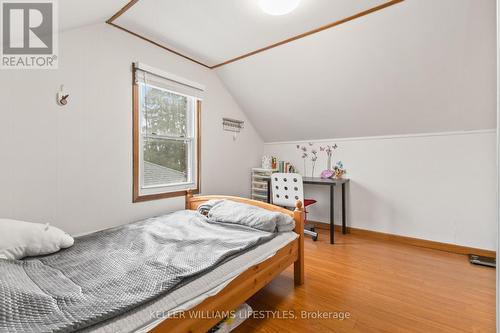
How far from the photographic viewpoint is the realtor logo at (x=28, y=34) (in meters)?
1.38

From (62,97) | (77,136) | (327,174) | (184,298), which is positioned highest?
(62,97)

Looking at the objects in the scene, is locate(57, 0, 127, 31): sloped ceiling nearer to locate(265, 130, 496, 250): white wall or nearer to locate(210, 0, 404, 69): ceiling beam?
locate(210, 0, 404, 69): ceiling beam

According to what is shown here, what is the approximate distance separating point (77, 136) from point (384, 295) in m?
2.76

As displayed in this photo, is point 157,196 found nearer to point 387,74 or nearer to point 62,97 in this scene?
point 62,97

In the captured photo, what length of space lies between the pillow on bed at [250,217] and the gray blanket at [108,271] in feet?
0.21

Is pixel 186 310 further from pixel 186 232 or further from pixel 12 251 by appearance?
pixel 12 251

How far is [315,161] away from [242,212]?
2.08m

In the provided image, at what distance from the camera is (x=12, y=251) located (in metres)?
1.27

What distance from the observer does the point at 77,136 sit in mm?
1934

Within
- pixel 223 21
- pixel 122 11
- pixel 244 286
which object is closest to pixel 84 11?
pixel 122 11

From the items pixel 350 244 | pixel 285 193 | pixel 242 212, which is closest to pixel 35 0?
pixel 242 212

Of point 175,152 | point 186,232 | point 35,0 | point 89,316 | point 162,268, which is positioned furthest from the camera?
point 175,152

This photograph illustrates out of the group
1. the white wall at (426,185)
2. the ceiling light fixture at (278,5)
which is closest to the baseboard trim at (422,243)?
the white wall at (426,185)

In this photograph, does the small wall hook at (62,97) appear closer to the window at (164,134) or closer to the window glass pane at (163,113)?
the window at (164,134)
